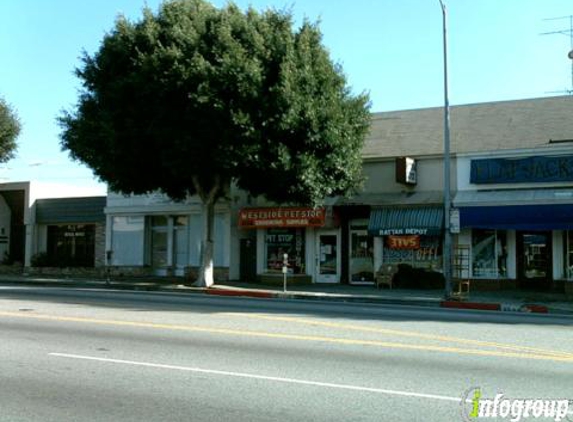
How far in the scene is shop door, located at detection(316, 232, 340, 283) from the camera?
28531 mm

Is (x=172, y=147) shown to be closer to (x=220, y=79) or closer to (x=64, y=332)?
(x=220, y=79)

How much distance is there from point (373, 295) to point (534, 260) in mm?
7171

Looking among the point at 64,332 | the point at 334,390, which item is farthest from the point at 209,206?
the point at 334,390

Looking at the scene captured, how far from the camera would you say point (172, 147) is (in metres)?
22.8

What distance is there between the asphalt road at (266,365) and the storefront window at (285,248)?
13638mm

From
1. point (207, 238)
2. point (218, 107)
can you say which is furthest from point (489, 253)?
point (218, 107)

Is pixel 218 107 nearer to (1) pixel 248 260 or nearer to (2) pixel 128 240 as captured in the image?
(1) pixel 248 260

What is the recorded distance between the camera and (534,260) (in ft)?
83.9

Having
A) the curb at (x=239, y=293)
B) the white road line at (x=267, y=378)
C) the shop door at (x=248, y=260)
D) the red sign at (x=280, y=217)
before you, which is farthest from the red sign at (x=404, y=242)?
the white road line at (x=267, y=378)

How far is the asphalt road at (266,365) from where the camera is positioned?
6.96 metres

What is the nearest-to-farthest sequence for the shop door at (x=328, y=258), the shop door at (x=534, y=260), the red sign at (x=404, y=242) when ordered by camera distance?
1. the shop door at (x=534, y=260)
2. the red sign at (x=404, y=242)
3. the shop door at (x=328, y=258)

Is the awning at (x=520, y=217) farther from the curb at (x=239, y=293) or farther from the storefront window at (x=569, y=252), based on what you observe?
the curb at (x=239, y=293)

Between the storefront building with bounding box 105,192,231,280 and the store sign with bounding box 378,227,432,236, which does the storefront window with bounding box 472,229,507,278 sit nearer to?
the store sign with bounding box 378,227,432,236

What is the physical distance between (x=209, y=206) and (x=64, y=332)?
14110mm
